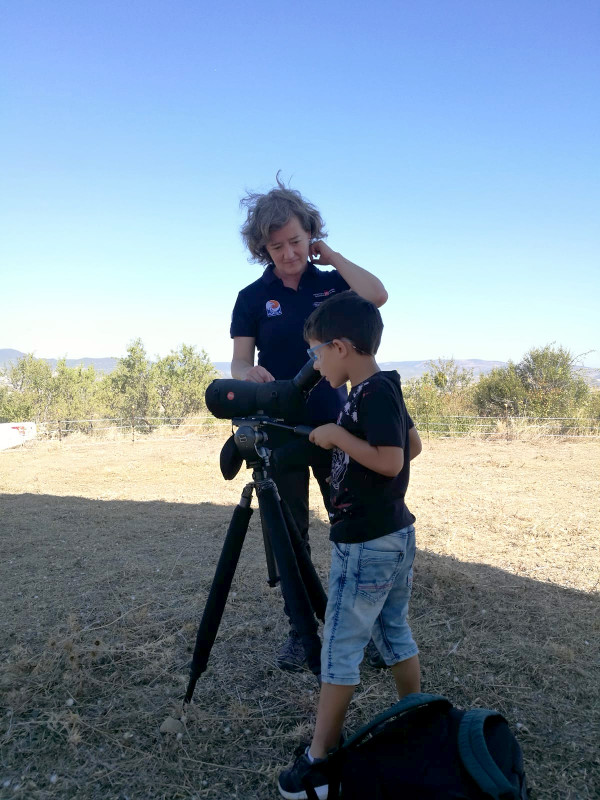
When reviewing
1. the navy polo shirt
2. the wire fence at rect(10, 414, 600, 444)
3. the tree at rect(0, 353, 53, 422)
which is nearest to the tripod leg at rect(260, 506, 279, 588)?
the navy polo shirt

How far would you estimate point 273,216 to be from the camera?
2.25 metres

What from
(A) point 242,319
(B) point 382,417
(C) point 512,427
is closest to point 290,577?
(B) point 382,417

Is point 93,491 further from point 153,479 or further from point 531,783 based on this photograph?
point 531,783

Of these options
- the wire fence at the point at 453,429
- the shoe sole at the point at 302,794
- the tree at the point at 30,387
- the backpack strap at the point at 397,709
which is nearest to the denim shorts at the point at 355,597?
the backpack strap at the point at 397,709

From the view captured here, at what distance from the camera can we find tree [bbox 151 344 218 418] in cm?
2152

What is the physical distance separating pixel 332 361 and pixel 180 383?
66.5 feet

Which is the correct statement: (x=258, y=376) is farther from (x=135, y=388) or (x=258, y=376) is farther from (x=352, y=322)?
(x=135, y=388)

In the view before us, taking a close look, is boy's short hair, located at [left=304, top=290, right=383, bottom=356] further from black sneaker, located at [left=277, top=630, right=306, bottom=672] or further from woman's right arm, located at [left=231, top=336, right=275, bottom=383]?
black sneaker, located at [left=277, top=630, right=306, bottom=672]

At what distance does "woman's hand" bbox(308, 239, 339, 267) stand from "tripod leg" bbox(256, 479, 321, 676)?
37.0 inches

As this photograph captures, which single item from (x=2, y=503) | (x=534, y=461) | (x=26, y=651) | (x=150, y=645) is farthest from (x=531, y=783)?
(x=534, y=461)

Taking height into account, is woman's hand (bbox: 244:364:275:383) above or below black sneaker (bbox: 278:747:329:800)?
above

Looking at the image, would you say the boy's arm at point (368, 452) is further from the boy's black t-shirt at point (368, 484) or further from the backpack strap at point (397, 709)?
the backpack strap at point (397, 709)

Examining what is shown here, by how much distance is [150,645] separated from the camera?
2.71 m

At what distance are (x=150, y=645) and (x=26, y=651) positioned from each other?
1.81 ft
